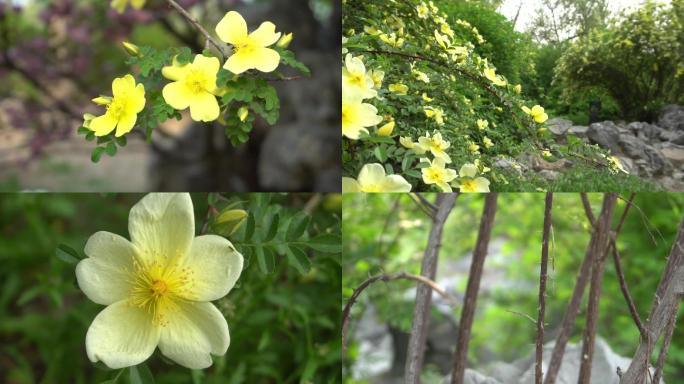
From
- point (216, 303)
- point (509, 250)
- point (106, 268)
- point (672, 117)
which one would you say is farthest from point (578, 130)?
point (509, 250)

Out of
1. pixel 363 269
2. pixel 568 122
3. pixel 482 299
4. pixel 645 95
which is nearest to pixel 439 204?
pixel 568 122

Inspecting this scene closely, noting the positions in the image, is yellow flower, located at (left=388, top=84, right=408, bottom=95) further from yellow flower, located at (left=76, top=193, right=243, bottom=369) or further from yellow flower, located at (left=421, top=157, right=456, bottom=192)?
yellow flower, located at (left=76, top=193, right=243, bottom=369)

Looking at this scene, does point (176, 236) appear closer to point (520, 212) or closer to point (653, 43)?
point (653, 43)

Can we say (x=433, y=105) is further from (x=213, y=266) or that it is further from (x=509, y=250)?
(x=509, y=250)

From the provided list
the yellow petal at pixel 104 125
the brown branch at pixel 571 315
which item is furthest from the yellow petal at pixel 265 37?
the brown branch at pixel 571 315

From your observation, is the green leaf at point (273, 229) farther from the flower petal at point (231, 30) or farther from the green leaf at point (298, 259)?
the flower petal at point (231, 30)
